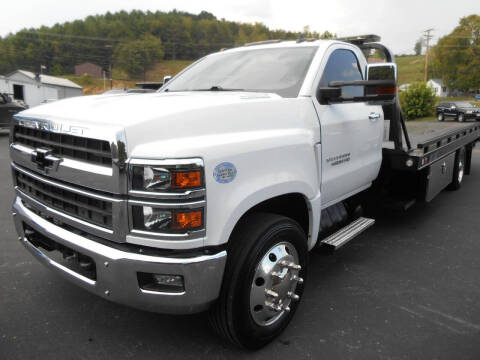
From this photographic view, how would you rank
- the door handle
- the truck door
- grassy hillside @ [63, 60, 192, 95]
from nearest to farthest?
the truck door, the door handle, grassy hillside @ [63, 60, 192, 95]

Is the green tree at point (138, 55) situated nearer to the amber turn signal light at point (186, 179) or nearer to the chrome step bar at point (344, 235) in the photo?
the chrome step bar at point (344, 235)

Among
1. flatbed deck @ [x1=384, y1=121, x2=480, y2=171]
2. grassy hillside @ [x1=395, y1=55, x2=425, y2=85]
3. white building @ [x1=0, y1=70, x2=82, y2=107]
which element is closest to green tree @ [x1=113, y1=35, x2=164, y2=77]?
white building @ [x1=0, y1=70, x2=82, y2=107]

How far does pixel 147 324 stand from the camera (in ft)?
9.32

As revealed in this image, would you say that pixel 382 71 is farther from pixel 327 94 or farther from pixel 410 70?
pixel 410 70

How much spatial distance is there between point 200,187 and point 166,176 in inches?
6.9

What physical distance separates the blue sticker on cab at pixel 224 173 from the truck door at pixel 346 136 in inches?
40.3

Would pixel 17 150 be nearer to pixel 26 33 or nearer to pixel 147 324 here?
pixel 147 324

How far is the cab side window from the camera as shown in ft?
10.8

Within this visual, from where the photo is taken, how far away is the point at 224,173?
209 cm

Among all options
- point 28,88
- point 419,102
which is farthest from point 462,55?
point 28,88

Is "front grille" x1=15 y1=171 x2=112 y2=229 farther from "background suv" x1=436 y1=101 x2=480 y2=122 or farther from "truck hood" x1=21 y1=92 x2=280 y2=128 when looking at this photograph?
"background suv" x1=436 y1=101 x2=480 y2=122

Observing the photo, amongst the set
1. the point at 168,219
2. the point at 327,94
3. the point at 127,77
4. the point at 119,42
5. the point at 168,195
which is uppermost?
the point at 119,42

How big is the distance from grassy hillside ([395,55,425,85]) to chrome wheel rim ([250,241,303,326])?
88.3 meters

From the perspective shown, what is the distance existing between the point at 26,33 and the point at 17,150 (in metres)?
103
